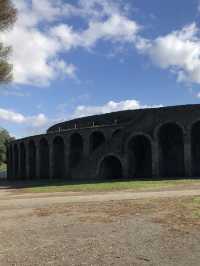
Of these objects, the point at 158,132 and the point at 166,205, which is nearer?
the point at 166,205

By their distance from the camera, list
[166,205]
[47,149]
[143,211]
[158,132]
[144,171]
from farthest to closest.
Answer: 1. [47,149]
2. [144,171]
3. [158,132]
4. [166,205]
5. [143,211]

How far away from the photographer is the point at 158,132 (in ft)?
112

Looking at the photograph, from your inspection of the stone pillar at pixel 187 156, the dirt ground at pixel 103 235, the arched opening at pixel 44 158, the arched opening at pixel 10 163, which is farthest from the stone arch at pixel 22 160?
the dirt ground at pixel 103 235

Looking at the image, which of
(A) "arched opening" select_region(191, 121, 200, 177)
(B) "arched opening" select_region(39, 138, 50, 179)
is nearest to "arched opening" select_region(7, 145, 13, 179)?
(B) "arched opening" select_region(39, 138, 50, 179)

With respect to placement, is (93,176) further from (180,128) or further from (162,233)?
(162,233)

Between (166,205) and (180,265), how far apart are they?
7.36m

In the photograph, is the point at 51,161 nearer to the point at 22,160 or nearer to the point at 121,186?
the point at 22,160

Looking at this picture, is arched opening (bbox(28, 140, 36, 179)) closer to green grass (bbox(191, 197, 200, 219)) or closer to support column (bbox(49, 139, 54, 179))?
support column (bbox(49, 139, 54, 179))

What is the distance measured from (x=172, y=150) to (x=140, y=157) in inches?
119

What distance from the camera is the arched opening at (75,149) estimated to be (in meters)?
42.2

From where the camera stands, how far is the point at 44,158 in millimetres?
48438

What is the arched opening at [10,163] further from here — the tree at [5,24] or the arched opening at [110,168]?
the tree at [5,24]

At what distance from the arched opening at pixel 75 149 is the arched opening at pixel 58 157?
230cm

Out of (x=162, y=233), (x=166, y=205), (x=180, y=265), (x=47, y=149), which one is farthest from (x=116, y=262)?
(x=47, y=149)
